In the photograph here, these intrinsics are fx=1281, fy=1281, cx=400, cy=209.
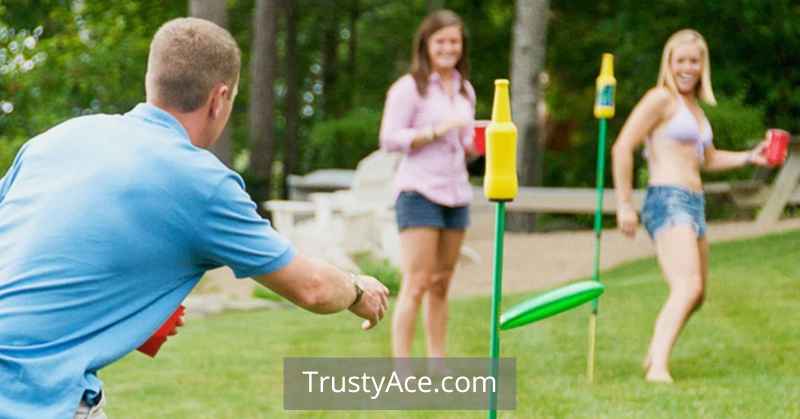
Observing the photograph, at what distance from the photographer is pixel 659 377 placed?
6305 mm

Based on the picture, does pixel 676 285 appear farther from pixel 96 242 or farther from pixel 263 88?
pixel 263 88

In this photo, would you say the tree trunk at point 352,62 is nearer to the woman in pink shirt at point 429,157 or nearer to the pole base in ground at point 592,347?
the woman in pink shirt at point 429,157

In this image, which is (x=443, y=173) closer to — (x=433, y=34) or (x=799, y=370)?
(x=433, y=34)

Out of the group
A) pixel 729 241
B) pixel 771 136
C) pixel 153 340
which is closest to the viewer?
pixel 153 340

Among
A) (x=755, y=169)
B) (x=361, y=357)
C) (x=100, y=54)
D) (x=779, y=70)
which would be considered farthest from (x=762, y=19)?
(x=361, y=357)

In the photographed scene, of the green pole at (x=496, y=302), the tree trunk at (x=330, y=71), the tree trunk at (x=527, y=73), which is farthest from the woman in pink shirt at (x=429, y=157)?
the tree trunk at (x=330, y=71)

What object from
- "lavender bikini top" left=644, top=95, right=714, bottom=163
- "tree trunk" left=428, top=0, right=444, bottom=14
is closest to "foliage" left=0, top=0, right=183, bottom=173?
"tree trunk" left=428, top=0, right=444, bottom=14

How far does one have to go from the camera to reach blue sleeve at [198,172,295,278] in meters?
2.86

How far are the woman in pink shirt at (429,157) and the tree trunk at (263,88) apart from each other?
43.3 ft

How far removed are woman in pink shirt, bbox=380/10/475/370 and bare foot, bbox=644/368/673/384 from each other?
1.13 meters

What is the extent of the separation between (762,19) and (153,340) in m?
16.9

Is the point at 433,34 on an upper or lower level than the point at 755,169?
upper

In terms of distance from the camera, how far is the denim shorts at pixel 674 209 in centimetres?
621

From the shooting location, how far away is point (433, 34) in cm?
622
